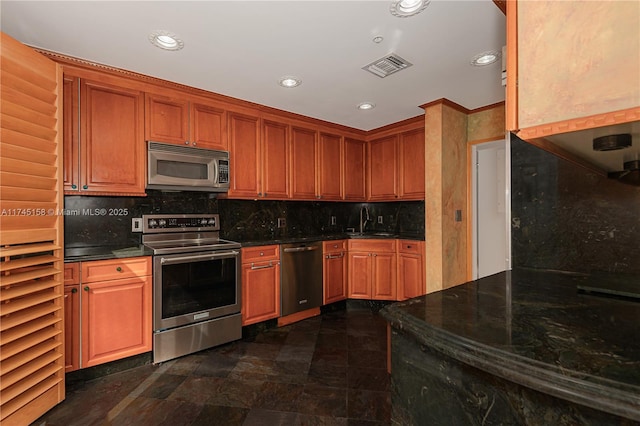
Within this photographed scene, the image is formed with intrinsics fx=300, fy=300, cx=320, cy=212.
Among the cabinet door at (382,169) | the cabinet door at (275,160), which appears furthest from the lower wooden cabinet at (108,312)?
the cabinet door at (382,169)

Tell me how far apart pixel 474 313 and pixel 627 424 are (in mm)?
342

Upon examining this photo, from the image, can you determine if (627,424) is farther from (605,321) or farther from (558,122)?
(558,122)

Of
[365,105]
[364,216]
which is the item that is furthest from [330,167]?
[364,216]

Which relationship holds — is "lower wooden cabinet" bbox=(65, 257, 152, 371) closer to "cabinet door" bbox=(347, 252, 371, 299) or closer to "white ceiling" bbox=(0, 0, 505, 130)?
"white ceiling" bbox=(0, 0, 505, 130)

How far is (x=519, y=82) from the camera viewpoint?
66 cm

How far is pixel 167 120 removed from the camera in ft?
8.76

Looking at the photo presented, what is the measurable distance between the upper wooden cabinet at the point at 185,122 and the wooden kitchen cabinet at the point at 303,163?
0.84 meters

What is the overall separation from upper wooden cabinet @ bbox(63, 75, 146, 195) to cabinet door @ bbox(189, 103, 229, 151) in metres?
0.43

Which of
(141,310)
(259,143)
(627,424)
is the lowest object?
(141,310)

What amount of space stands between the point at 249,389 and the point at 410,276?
217cm

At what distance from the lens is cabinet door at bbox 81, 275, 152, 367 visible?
6.94 ft

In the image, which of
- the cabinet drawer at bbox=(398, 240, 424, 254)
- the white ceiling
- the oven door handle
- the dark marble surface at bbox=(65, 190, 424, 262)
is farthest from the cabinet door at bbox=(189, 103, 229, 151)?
the cabinet drawer at bbox=(398, 240, 424, 254)

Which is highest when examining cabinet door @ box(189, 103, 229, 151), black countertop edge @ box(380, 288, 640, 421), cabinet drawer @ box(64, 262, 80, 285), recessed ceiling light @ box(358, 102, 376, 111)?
recessed ceiling light @ box(358, 102, 376, 111)

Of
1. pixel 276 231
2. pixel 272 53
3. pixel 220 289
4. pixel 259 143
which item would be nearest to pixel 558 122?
pixel 272 53
